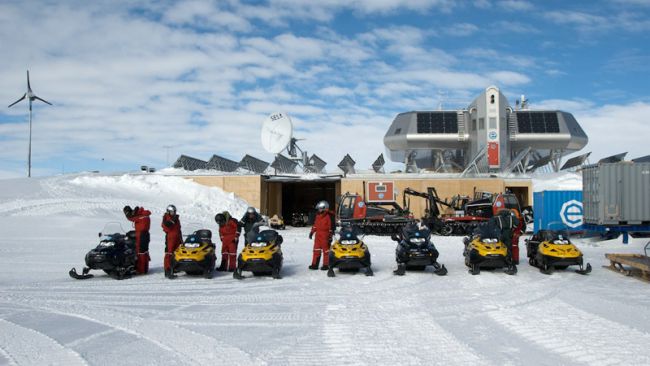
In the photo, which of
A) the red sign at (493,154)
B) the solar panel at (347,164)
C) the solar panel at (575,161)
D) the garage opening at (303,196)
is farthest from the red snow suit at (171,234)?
the solar panel at (575,161)

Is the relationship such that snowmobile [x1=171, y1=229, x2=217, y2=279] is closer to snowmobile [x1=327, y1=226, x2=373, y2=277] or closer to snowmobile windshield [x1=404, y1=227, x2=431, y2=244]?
snowmobile [x1=327, y1=226, x2=373, y2=277]

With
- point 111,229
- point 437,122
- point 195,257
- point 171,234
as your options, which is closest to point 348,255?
point 195,257

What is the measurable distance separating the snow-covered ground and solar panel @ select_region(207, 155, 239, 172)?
1102 inches

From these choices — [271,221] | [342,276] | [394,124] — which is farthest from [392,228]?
[394,124]

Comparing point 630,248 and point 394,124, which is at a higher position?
point 394,124

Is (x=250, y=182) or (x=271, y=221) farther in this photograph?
(x=250, y=182)

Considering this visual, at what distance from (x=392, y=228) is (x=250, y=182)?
12.0 metres

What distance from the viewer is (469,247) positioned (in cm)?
1277

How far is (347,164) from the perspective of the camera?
47344 millimetres

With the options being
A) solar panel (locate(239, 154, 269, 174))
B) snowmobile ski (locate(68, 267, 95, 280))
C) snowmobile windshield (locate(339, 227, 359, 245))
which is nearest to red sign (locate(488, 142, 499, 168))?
solar panel (locate(239, 154, 269, 174))

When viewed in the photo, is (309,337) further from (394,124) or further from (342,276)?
(394,124)

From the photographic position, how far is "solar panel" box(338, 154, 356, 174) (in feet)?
154

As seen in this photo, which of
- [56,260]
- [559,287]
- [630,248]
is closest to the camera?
[559,287]

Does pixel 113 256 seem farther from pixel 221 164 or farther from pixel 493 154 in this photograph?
pixel 493 154
